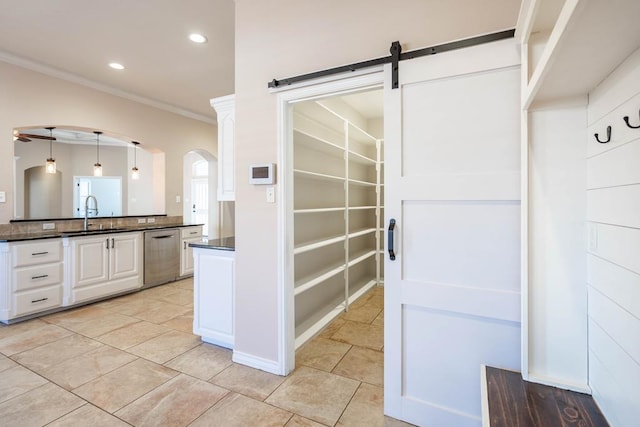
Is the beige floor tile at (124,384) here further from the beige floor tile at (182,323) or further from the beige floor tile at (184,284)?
the beige floor tile at (184,284)

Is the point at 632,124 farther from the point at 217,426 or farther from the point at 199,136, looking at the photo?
the point at 199,136

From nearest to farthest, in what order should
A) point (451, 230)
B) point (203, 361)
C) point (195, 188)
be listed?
point (451, 230) → point (203, 361) → point (195, 188)

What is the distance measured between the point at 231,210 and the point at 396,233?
5.56 meters

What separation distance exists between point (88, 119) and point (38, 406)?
3.71m

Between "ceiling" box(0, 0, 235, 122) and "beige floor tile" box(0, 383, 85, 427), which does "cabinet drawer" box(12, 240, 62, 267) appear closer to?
"beige floor tile" box(0, 383, 85, 427)

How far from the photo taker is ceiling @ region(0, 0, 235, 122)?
269cm

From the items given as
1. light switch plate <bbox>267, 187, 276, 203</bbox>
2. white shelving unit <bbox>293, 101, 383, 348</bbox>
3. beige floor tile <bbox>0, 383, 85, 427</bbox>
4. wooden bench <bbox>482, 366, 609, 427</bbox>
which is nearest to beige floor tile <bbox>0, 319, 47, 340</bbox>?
beige floor tile <bbox>0, 383, 85, 427</bbox>

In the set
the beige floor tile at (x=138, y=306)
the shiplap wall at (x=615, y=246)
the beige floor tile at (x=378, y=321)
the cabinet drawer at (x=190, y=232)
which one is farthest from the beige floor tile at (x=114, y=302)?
the shiplap wall at (x=615, y=246)

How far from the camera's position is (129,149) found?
8.04 meters

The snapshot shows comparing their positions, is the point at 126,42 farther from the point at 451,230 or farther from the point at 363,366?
the point at 363,366

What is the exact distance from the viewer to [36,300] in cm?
333

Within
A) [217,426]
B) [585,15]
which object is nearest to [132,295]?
[217,426]

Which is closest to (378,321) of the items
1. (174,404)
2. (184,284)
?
(174,404)

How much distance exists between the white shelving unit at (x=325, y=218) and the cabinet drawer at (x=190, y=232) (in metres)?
2.81
